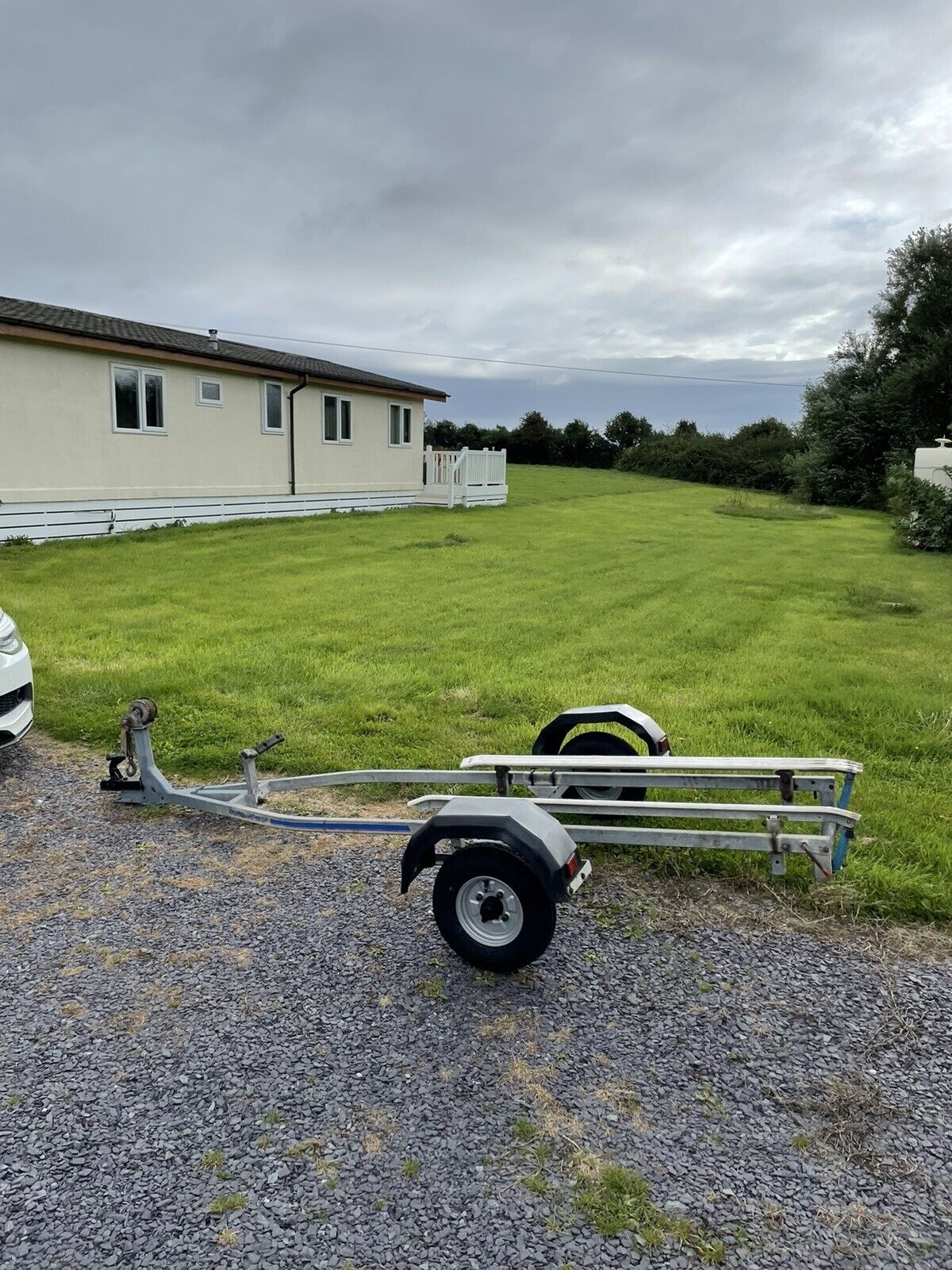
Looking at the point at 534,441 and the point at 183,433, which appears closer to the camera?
the point at 183,433

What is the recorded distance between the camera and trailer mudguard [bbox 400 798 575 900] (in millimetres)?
2693

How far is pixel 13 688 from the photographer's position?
466 cm

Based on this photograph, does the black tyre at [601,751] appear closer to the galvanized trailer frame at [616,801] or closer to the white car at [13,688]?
the galvanized trailer frame at [616,801]

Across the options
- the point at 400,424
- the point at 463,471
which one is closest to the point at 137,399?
the point at 400,424

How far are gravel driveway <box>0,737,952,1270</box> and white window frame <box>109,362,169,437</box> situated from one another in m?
14.5

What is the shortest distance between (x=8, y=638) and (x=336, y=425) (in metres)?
17.7

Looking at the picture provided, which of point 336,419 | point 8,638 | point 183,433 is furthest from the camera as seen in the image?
point 336,419

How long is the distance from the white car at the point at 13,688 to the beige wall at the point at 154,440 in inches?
443

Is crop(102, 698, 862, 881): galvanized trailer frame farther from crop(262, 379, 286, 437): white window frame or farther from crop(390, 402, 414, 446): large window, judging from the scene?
crop(390, 402, 414, 446): large window

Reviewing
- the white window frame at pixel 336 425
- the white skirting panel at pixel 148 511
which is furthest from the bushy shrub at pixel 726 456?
the white skirting panel at pixel 148 511

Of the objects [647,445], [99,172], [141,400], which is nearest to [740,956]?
[141,400]

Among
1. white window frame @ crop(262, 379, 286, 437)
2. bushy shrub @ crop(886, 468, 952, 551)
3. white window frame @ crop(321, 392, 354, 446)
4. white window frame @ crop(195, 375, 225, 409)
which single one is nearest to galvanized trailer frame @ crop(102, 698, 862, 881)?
bushy shrub @ crop(886, 468, 952, 551)

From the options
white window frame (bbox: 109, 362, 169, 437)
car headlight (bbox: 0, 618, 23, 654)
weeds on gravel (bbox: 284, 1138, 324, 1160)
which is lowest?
weeds on gravel (bbox: 284, 1138, 324, 1160)

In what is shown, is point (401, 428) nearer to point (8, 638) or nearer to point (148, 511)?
point (148, 511)
